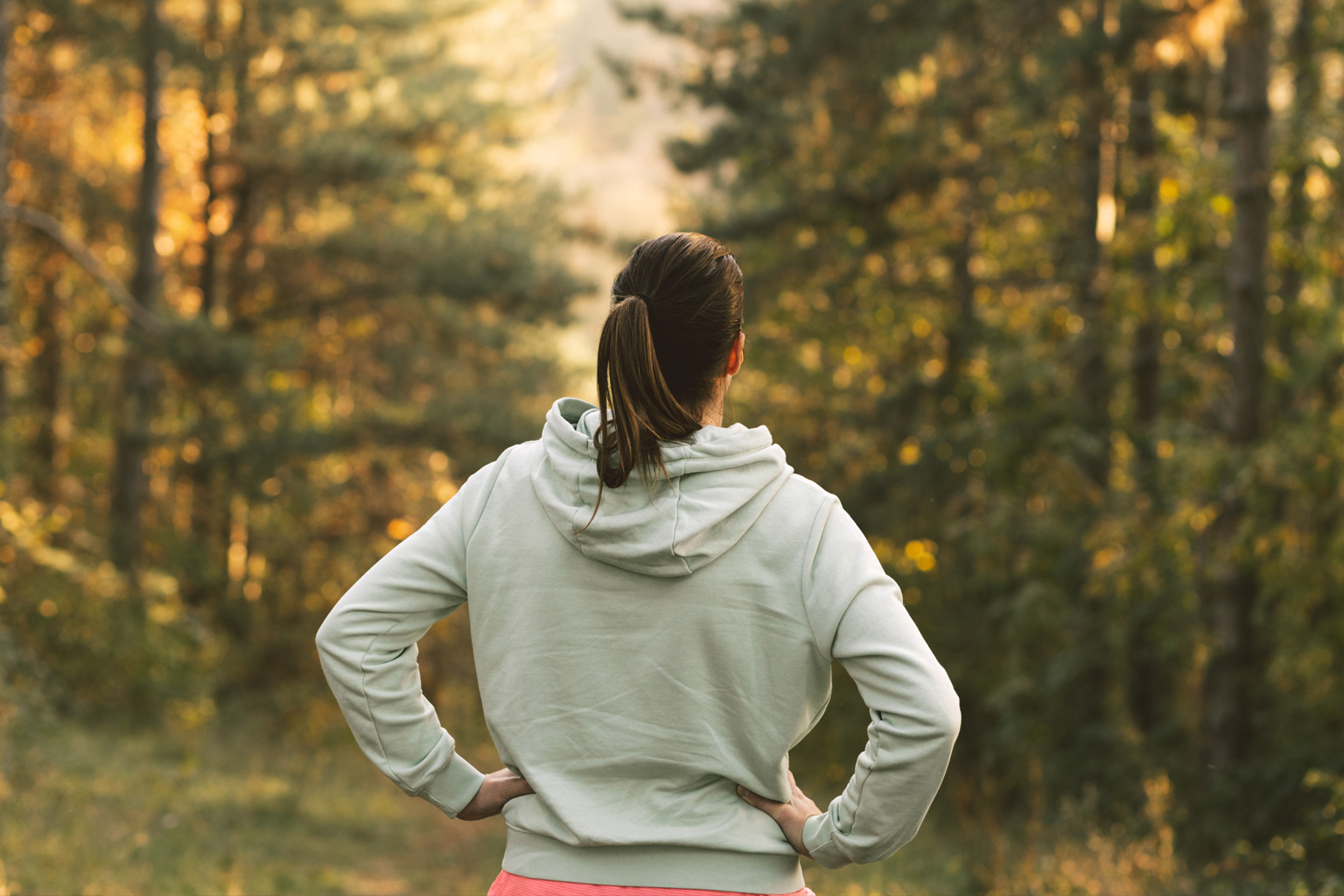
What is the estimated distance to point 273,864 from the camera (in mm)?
7871

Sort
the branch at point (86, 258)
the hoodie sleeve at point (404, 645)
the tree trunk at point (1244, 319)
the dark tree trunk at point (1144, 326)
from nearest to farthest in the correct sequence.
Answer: the hoodie sleeve at point (404, 645), the tree trunk at point (1244, 319), the dark tree trunk at point (1144, 326), the branch at point (86, 258)

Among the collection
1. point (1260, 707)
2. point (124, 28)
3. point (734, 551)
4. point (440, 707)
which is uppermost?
point (124, 28)

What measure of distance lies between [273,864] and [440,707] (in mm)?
8928

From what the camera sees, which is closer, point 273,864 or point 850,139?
point 273,864

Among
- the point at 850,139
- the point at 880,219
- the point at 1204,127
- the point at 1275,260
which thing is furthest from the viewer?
Result: the point at 850,139

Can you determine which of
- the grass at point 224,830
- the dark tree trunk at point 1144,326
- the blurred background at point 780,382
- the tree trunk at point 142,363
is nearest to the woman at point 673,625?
the blurred background at point 780,382

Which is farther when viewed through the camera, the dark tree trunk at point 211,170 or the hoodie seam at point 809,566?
the dark tree trunk at point 211,170

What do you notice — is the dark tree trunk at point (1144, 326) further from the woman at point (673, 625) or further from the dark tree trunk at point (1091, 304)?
the woman at point (673, 625)

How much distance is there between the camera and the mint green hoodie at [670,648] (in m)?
1.61

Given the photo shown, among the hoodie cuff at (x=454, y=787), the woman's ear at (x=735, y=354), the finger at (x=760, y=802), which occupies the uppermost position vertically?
the woman's ear at (x=735, y=354)

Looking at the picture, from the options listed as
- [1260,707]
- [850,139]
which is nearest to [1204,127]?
[850,139]

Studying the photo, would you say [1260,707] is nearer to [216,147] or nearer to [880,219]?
[880,219]

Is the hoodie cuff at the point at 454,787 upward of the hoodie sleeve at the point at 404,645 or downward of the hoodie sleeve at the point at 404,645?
downward

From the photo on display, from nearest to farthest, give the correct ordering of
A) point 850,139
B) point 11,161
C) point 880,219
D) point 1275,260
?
1. point 1275,260
2. point 880,219
3. point 850,139
4. point 11,161
